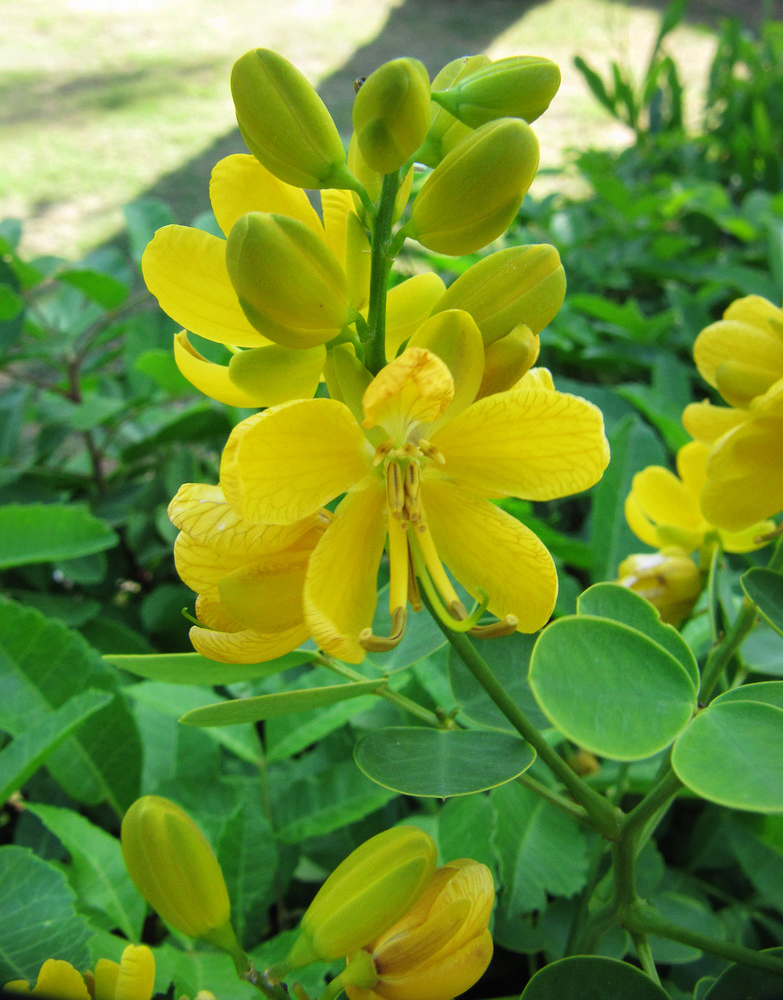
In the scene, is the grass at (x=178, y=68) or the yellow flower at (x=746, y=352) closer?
the yellow flower at (x=746, y=352)

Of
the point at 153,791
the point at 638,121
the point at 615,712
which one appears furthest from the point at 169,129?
the point at 615,712

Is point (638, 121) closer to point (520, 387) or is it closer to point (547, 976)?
point (520, 387)

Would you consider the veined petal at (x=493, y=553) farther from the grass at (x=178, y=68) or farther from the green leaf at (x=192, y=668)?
the grass at (x=178, y=68)

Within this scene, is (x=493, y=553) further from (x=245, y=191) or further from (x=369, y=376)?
(x=245, y=191)

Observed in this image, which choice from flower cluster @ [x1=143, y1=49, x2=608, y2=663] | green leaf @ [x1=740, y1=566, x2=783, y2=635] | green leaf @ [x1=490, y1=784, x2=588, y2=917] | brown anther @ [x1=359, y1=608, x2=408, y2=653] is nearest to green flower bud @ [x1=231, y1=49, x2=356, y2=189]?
flower cluster @ [x1=143, y1=49, x2=608, y2=663]

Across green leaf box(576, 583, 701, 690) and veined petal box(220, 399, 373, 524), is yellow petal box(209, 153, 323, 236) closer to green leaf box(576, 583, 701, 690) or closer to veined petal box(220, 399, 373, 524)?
veined petal box(220, 399, 373, 524)

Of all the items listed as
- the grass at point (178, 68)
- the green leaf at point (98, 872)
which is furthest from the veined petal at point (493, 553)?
the grass at point (178, 68)

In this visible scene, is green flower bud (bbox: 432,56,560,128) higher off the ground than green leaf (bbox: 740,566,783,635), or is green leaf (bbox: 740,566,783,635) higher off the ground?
green flower bud (bbox: 432,56,560,128)
